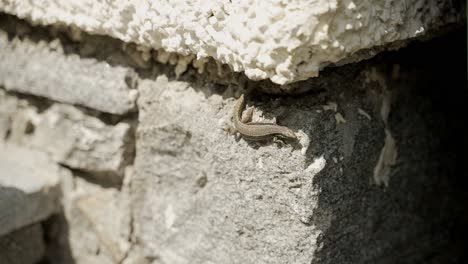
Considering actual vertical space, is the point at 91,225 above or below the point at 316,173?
below

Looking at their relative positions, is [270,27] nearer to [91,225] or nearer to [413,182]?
[413,182]

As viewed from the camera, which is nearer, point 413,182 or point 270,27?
point 270,27

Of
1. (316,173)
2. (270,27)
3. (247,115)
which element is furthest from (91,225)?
(270,27)

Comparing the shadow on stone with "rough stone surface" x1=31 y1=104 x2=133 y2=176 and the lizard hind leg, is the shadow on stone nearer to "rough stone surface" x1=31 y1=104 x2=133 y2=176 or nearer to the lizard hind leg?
the lizard hind leg

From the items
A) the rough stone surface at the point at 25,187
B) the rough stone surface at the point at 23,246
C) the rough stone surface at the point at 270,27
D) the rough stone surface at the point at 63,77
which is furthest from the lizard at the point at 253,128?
the rough stone surface at the point at 23,246

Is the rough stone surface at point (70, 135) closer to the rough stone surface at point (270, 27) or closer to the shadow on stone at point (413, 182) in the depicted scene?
the rough stone surface at point (270, 27)

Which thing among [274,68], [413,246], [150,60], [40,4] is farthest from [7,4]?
[413,246]

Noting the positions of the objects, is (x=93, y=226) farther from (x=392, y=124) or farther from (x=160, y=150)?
(x=392, y=124)
